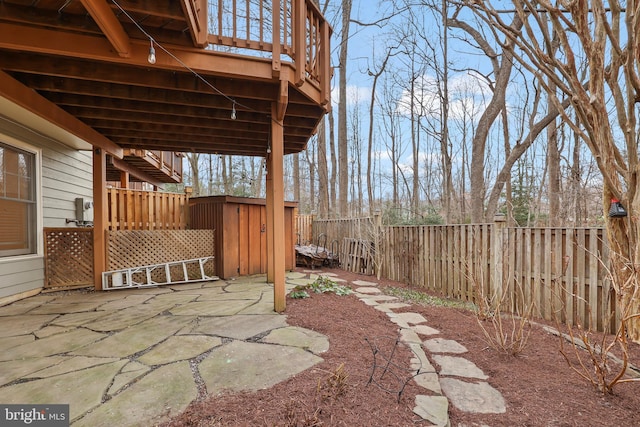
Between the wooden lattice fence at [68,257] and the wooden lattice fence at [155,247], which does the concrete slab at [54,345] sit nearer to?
the wooden lattice fence at [155,247]

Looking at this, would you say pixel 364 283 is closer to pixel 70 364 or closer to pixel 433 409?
pixel 433 409

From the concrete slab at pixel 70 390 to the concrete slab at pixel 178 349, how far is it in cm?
26

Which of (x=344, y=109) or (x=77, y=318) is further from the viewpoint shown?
(x=344, y=109)

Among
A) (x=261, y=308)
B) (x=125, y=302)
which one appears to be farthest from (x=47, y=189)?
(x=261, y=308)

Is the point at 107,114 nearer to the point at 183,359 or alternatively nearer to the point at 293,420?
the point at 183,359

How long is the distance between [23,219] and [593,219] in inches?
495

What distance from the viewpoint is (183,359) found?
7.67 ft

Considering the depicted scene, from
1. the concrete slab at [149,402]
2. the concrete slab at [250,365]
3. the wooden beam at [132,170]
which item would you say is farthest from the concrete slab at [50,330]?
the wooden beam at [132,170]

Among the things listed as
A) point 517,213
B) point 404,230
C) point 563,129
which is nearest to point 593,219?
point 517,213

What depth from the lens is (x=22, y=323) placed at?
131 inches

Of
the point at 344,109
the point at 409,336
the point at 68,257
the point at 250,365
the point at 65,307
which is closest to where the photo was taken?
the point at 250,365

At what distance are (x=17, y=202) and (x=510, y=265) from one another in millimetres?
7247

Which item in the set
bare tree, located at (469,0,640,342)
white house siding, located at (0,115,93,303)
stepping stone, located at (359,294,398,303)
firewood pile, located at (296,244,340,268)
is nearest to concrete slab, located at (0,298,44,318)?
white house siding, located at (0,115,93,303)

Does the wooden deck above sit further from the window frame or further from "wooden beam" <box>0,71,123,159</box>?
the window frame
